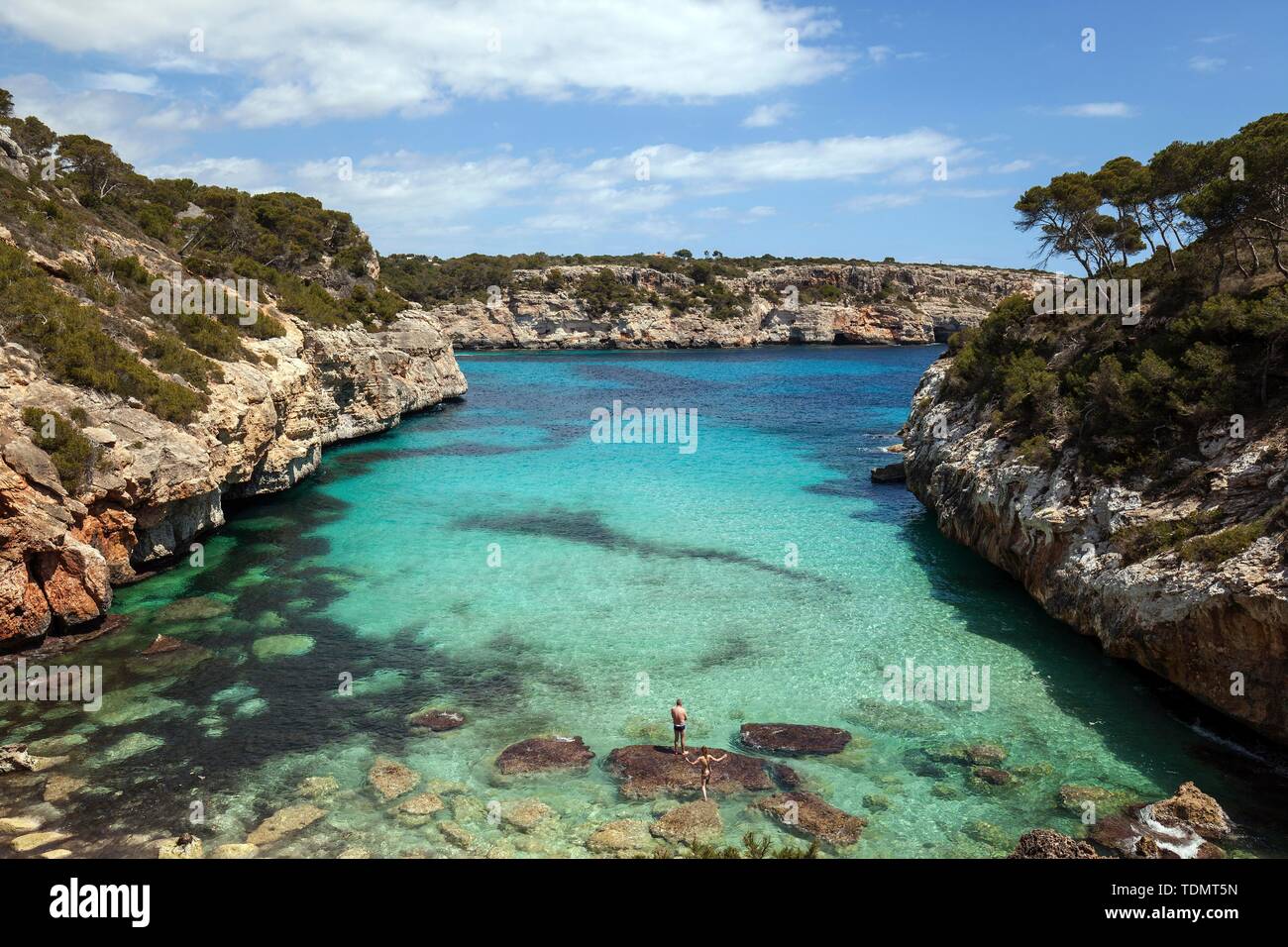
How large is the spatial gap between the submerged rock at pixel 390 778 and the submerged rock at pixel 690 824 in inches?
163

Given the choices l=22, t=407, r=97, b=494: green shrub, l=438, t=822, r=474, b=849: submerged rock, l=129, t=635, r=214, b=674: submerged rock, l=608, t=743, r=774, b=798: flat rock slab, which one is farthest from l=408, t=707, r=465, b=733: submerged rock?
l=22, t=407, r=97, b=494: green shrub

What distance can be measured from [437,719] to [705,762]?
17.9 ft

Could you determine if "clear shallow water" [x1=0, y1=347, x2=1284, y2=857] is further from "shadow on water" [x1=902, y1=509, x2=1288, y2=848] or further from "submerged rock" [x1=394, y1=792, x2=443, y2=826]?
"submerged rock" [x1=394, y1=792, x2=443, y2=826]

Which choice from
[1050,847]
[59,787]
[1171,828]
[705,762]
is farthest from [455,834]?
[1171,828]

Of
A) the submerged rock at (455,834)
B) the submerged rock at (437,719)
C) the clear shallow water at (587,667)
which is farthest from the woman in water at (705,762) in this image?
the submerged rock at (437,719)

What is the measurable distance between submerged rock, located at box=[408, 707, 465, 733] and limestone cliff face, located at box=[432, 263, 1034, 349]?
9972cm

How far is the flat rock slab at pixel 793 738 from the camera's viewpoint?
47.2 ft

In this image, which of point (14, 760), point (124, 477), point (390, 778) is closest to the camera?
point (14, 760)

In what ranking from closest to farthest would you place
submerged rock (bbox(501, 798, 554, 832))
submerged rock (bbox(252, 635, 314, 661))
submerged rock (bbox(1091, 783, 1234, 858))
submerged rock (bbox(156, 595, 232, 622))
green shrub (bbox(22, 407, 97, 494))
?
1. submerged rock (bbox(1091, 783, 1234, 858))
2. submerged rock (bbox(501, 798, 554, 832))
3. submerged rock (bbox(252, 635, 314, 661))
4. green shrub (bbox(22, 407, 97, 494))
5. submerged rock (bbox(156, 595, 232, 622))

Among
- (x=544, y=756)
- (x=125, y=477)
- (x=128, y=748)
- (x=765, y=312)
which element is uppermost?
(x=765, y=312)

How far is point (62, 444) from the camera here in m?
18.7

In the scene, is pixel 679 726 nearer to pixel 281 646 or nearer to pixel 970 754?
pixel 970 754

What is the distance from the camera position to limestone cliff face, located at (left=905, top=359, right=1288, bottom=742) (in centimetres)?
1338

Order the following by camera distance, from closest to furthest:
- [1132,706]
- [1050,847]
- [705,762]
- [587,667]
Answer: [1050,847], [705,762], [1132,706], [587,667]
